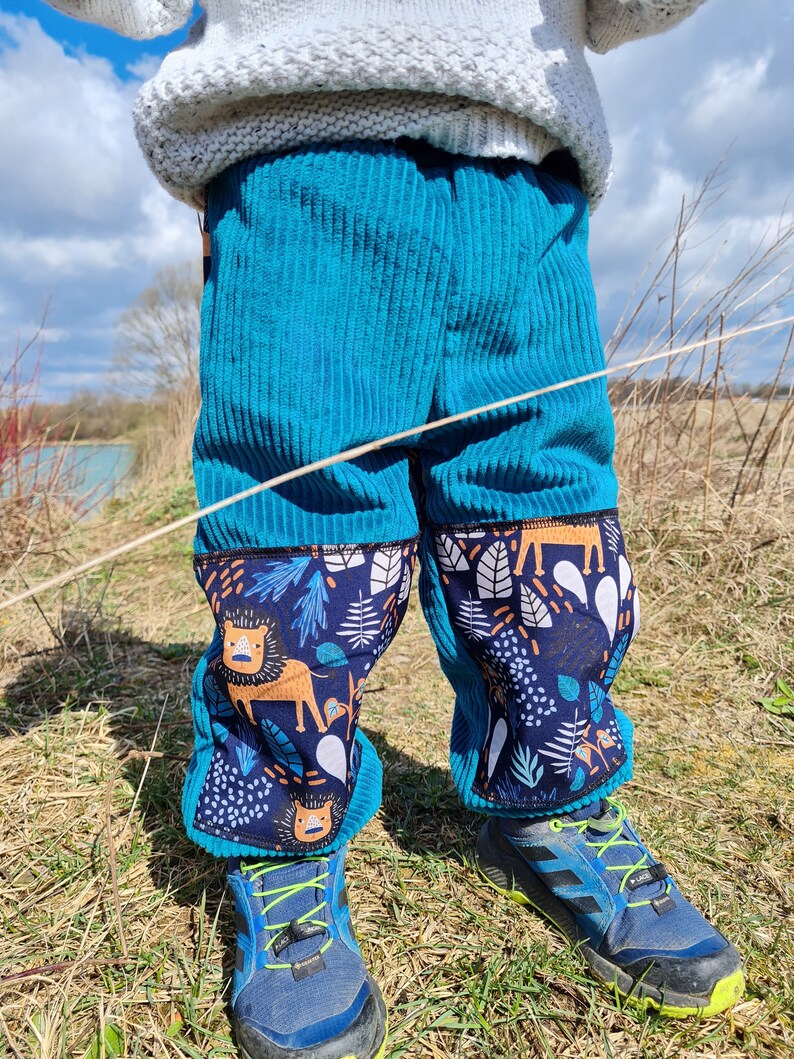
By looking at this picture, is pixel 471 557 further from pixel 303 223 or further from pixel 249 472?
pixel 303 223

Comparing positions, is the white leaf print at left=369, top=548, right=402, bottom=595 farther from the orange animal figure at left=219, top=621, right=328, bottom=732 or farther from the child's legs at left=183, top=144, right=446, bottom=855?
the orange animal figure at left=219, top=621, right=328, bottom=732

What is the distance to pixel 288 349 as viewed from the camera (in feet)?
2.31

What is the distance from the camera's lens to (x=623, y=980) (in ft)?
2.65

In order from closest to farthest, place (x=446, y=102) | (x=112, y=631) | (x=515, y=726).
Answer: (x=446, y=102)
(x=515, y=726)
(x=112, y=631)

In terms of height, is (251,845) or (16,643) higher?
(251,845)

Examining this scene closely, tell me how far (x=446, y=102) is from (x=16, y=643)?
5.07 ft

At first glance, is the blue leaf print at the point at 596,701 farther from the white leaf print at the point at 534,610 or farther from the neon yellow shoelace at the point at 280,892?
the neon yellow shoelace at the point at 280,892

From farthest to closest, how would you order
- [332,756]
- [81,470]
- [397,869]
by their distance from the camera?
[81,470]
[397,869]
[332,756]

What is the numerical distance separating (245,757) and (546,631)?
36 cm

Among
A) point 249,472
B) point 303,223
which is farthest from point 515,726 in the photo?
point 303,223

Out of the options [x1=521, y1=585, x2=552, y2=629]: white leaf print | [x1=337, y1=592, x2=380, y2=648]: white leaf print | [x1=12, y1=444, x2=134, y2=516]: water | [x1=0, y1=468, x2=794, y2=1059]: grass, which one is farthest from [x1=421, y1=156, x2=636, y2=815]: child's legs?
[x1=12, y1=444, x2=134, y2=516]: water

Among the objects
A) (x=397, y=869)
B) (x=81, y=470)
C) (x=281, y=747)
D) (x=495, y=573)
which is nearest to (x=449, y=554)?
(x=495, y=573)

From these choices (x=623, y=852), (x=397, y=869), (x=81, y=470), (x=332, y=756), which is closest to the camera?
(x=332, y=756)

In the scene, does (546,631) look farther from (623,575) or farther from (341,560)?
(341,560)
